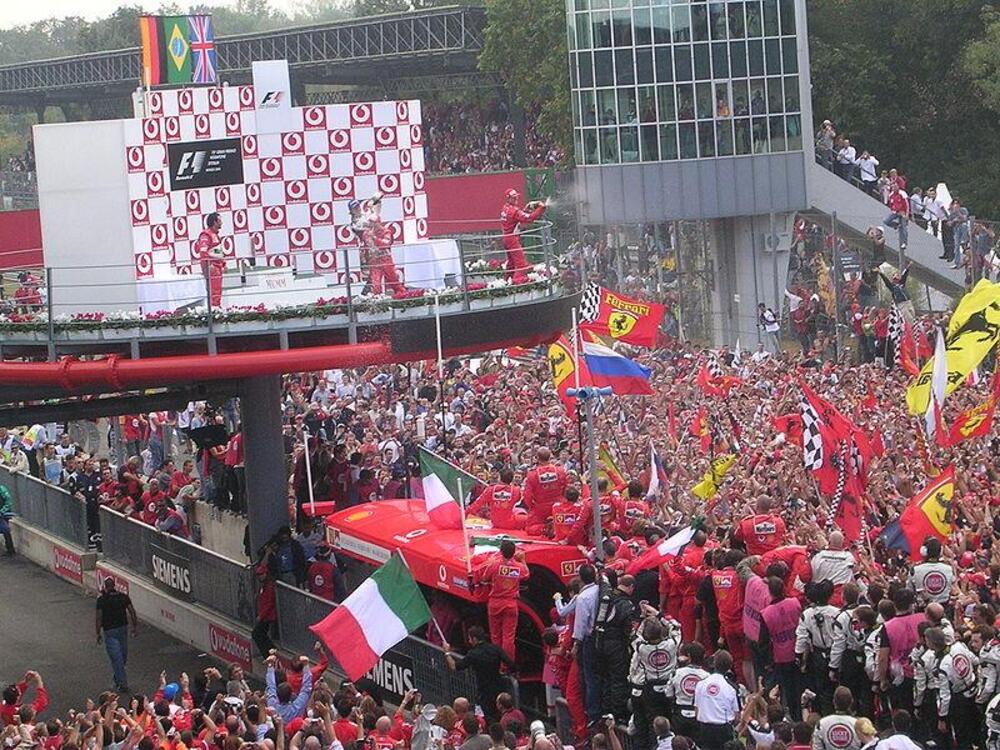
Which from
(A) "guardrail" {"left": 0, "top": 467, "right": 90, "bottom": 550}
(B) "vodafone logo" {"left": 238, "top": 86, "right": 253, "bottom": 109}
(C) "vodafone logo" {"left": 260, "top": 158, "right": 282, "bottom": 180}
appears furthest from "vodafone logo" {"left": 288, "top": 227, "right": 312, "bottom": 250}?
(A) "guardrail" {"left": 0, "top": 467, "right": 90, "bottom": 550}

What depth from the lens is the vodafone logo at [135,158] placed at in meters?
24.5

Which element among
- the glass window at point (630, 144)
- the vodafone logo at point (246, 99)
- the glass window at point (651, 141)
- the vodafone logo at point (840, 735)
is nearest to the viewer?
the vodafone logo at point (840, 735)

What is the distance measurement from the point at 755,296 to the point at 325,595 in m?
26.3

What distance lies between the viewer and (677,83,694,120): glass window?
4828 cm

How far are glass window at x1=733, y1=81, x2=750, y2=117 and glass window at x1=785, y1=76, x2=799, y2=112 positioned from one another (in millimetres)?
1000

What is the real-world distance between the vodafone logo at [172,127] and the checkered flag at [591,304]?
26.1 ft

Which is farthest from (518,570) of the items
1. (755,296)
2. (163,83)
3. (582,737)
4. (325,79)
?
(325,79)

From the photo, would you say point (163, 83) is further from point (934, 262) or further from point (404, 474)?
point (934, 262)

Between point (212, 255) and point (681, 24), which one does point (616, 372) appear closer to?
point (212, 255)

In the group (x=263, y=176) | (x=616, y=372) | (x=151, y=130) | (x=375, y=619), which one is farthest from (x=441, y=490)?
(x=151, y=130)

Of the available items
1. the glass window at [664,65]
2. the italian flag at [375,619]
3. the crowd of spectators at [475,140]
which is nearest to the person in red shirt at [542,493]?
the italian flag at [375,619]

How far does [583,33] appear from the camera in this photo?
49188 mm

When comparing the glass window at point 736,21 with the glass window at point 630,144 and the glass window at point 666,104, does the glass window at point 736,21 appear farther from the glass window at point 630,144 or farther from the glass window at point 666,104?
the glass window at point 630,144

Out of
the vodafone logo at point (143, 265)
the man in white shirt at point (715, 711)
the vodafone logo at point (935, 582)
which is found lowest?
the man in white shirt at point (715, 711)
